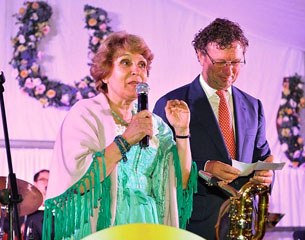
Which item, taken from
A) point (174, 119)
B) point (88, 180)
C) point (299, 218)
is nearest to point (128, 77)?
point (174, 119)

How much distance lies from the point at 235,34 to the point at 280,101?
1233 mm

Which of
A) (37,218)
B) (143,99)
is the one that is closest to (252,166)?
(143,99)

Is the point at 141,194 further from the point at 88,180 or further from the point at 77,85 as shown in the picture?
the point at 77,85

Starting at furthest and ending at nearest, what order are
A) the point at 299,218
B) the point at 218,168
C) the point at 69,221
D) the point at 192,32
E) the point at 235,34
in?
the point at 299,218 < the point at 192,32 < the point at 235,34 < the point at 218,168 < the point at 69,221

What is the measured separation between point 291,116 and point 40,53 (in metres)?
1.93

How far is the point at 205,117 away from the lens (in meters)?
3.40

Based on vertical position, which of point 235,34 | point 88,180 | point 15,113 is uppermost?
point 235,34

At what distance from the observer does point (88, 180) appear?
2.68 metres

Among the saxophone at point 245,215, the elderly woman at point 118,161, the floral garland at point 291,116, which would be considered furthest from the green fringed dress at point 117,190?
the floral garland at point 291,116

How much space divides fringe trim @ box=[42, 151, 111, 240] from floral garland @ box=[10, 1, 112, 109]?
1655 mm

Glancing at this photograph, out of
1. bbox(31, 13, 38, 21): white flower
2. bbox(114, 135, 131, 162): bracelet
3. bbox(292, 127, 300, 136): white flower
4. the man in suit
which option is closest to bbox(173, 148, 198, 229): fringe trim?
the man in suit

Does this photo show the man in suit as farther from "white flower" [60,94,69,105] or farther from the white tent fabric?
"white flower" [60,94,69,105]

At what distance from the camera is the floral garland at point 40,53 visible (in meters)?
4.23

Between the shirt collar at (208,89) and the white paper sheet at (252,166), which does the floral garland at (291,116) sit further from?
the white paper sheet at (252,166)
